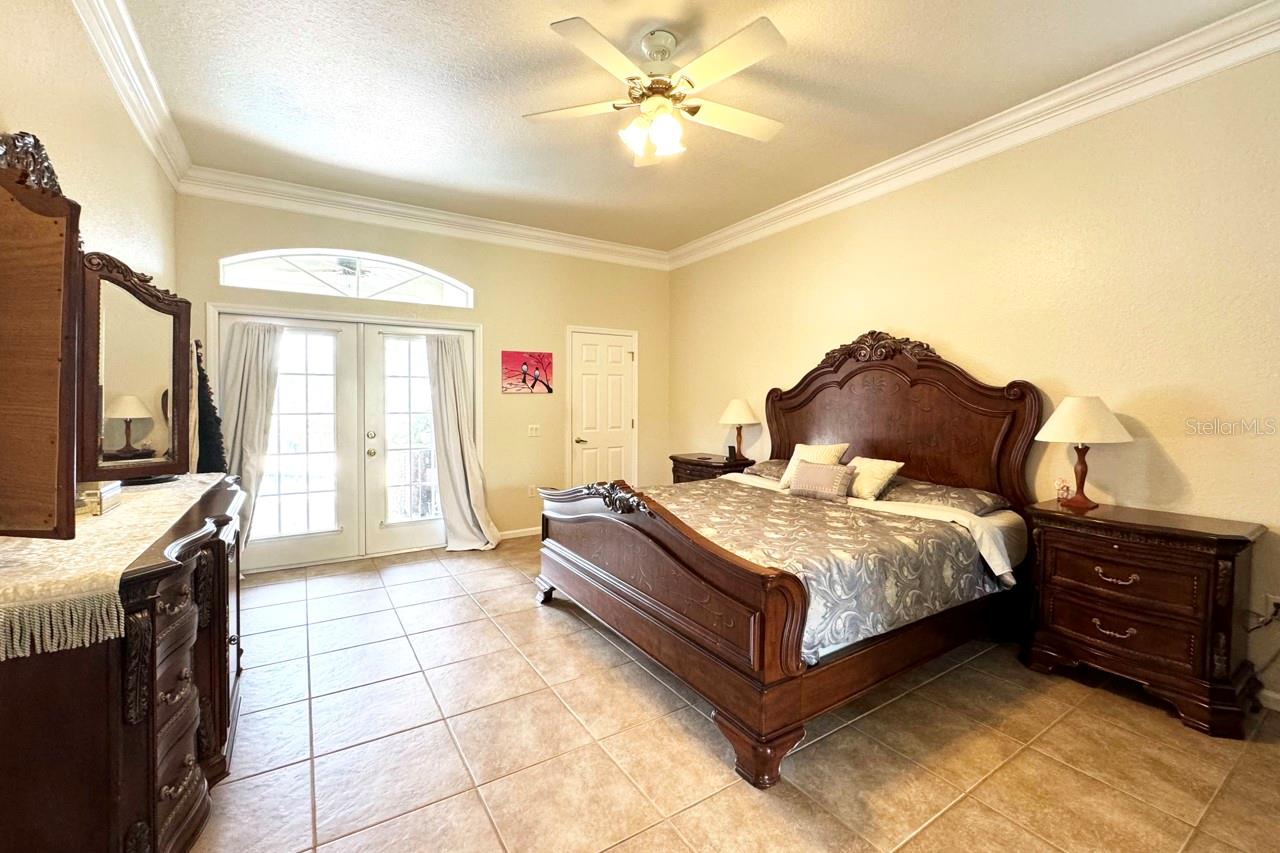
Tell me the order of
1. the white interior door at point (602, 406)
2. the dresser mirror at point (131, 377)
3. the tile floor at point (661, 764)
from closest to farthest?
the tile floor at point (661, 764) < the dresser mirror at point (131, 377) < the white interior door at point (602, 406)

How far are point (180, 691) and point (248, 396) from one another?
3.05 meters

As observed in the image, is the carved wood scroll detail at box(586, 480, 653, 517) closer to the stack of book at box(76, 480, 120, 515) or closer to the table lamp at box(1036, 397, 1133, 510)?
the stack of book at box(76, 480, 120, 515)

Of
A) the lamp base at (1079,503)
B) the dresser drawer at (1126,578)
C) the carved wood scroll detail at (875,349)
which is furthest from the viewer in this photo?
the carved wood scroll detail at (875,349)

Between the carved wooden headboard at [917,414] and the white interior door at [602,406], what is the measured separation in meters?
1.87

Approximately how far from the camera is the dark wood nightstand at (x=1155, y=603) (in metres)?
2.08

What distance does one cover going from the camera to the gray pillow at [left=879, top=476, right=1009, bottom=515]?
2.86m

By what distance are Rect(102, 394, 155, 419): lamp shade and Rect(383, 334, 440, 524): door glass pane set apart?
222cm

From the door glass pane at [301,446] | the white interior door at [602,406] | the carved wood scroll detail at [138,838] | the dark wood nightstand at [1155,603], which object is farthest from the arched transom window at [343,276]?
the dark wood nightstand at [1155,603]

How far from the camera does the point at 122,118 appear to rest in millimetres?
2508

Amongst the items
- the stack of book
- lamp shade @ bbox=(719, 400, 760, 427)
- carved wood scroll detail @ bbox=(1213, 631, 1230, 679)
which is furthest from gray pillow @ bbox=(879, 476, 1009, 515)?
the stack of book

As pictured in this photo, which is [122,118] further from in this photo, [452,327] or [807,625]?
[807,625]

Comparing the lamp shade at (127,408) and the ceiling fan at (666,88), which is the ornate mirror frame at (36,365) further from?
the ceiling fan at (666,88)

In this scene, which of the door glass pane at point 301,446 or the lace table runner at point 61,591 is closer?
the lace table runner at point 61,591

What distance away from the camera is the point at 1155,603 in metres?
2.23
